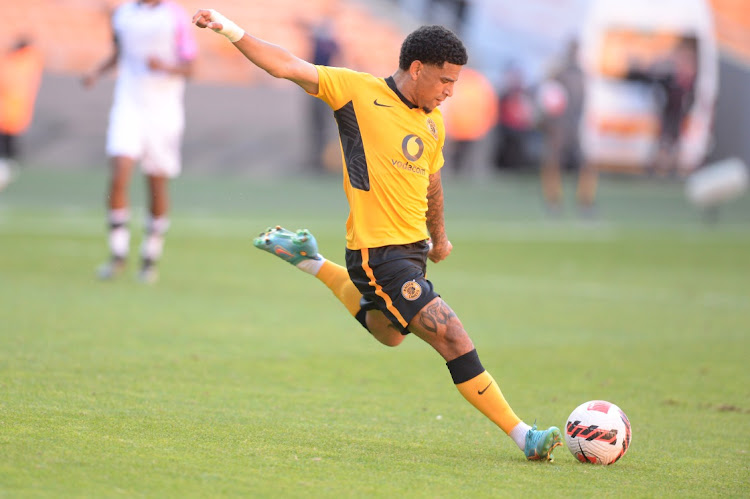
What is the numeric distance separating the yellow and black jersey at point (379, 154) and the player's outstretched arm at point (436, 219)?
24 centimetres

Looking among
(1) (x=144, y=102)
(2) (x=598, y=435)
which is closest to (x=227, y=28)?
(2) (x=598, y=435)

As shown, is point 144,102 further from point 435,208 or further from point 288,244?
point 435,208

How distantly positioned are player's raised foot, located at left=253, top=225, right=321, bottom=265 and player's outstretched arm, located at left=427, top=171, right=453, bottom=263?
0.63 metres

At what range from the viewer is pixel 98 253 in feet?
39.9

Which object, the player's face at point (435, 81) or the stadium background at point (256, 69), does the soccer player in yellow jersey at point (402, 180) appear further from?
the stadium background at point (256, 69)

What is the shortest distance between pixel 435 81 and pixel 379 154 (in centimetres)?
44

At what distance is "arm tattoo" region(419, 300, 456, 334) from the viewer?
197 inches

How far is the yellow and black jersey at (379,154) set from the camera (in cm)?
526

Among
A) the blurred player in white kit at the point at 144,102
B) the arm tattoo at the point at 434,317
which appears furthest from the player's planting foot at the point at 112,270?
the arm tattoo at the point at 434,317

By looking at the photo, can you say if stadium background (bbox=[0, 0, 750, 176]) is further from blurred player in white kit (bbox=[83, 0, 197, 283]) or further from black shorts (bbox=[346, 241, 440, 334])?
black shorts (bbox=[346, 241, 440, 334])

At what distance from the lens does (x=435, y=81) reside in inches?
204

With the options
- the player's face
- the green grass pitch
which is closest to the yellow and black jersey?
the player's face

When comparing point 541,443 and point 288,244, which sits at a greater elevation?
point 288,244

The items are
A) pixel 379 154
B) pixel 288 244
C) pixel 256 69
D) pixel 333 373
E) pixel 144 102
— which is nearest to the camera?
pixel 379 154
